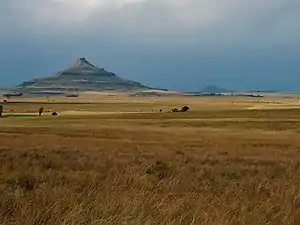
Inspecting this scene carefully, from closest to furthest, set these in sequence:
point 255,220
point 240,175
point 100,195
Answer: point 255,220
point 100,195
point 240,175

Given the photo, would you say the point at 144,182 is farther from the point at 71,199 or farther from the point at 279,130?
the point at 279,130

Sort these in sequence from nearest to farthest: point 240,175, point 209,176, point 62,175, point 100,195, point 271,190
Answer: point 100,195, point 271,190, point 62,175, point 209,176, point 240,175

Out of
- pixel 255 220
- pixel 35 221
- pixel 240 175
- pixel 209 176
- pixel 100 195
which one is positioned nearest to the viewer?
pixel 35 221

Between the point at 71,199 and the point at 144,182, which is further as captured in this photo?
the point at 144,182

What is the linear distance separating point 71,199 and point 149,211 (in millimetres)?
1248

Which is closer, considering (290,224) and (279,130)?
(290,224)

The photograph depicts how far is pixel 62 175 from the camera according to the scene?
14055 mm

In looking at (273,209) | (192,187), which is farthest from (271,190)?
(273,209)

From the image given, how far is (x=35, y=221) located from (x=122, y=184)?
4612mm

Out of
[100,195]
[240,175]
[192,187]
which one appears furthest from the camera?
[240,175]

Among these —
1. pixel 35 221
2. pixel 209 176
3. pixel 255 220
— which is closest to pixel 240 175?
pixel 209 176

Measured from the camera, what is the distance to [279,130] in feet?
211

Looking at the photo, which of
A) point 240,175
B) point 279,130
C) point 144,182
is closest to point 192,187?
point 144,182

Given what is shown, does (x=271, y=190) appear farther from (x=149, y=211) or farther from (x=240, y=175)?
(x=240, y=175)
